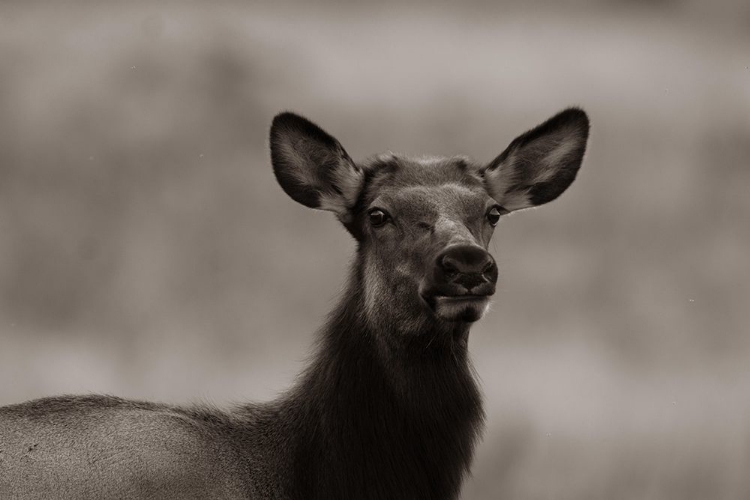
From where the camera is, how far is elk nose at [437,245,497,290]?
12164 mm

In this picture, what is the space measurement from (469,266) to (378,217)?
1928 mm

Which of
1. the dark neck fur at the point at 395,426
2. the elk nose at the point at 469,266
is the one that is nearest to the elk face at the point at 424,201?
the elk nose at the point at 469,266


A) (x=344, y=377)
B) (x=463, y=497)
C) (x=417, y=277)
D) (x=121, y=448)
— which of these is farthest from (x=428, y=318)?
(x=121, y=448)

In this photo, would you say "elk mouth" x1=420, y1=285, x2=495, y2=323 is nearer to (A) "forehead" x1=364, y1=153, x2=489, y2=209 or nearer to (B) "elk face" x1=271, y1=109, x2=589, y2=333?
(B) "elk face" x1=271, y1=109, x2=589, y2=333

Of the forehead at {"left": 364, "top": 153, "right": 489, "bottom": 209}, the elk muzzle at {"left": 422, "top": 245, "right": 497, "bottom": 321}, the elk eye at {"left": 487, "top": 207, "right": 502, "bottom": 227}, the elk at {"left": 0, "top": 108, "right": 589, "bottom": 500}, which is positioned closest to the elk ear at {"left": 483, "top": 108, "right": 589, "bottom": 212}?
the forehead at {"left": 364, "top": 153, "right": 489, "bottom": 209}

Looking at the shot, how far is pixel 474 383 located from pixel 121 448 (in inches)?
149

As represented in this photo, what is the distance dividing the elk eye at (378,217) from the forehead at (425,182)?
0.16 meters

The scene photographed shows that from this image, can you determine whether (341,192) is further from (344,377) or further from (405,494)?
(405,494)

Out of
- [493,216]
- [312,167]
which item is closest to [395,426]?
[493,216]

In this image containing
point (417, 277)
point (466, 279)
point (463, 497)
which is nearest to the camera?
point (466, 279)

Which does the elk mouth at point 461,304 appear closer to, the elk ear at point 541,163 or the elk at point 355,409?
the elk at point 355,409

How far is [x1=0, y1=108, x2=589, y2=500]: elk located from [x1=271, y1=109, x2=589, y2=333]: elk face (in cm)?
2

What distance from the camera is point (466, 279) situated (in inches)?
480

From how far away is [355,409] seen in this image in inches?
530
